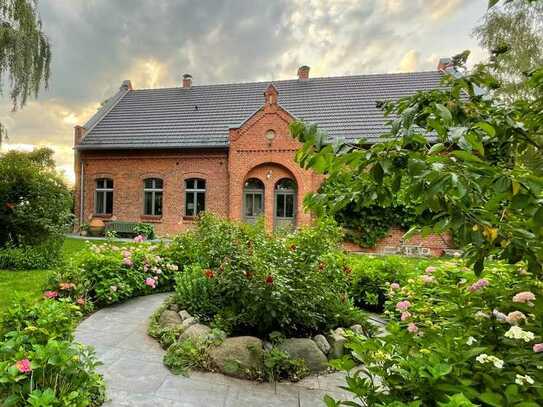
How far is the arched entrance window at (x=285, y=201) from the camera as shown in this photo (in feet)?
44.1

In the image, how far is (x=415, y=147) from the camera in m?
1.24

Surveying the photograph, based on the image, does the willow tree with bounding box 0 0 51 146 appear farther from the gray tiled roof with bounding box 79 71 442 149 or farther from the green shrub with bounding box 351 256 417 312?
the green shrub with bounding box 351 256 417 312

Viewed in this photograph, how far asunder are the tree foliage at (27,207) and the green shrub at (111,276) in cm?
313

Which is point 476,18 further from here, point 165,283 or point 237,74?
point 165,283

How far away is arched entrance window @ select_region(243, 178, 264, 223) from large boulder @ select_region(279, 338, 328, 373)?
34.5 feet

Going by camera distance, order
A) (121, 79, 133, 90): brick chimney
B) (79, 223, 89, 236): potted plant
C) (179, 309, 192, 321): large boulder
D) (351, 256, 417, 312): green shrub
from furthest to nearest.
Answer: (121, 79, 133, 90): brick chimney
(79, 223, 89, 236): potted plant
(351, 256, 417, 312): green shrub
(179, 309, 192, 321): large boulder

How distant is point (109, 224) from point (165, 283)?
9990 mm

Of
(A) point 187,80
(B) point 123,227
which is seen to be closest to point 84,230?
(B) point 123,227

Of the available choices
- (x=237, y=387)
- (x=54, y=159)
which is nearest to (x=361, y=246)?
(x=237, y=387)

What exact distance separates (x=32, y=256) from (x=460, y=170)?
895cm

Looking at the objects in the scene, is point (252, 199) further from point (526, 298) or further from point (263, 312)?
point (526, 298)

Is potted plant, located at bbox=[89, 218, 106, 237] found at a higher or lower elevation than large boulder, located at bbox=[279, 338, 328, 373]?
higher

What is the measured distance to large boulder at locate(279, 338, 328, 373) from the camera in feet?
10.4

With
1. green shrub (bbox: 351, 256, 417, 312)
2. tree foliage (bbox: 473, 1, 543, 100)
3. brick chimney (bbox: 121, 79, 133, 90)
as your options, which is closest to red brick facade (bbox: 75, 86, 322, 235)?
brick chimney (bbox: 121, 79, 133, 90)
